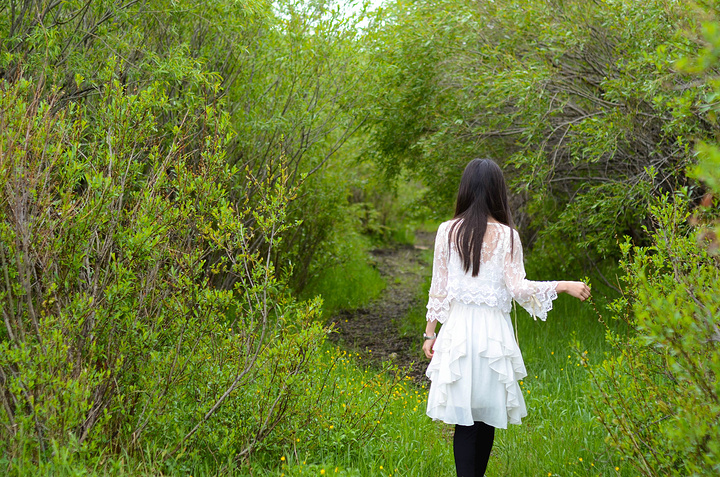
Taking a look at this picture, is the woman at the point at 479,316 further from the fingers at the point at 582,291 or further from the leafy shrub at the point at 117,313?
the leafy shrub at the point at 117,313

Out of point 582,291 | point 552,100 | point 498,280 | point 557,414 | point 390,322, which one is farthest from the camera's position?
point 390,322

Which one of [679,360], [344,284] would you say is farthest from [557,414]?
[344,284]

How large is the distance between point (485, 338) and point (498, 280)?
33 cm

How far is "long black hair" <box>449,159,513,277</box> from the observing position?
3.46 m

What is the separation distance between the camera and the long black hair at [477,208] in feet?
11.3

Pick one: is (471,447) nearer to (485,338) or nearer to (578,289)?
(485,338)

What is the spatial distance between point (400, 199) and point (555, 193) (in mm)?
10520

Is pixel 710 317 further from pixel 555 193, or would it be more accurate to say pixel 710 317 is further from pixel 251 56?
pixel 555 193

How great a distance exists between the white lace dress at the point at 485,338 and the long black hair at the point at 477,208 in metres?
0.06

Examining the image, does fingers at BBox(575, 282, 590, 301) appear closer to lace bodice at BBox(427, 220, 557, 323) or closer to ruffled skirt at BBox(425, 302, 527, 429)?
lace bodice at BBox(427, 220, 557, 323)

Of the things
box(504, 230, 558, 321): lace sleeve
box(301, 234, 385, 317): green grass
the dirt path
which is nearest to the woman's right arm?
box(504, 230, 558, 321): lace sleeve

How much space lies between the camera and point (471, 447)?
3418 millimetres

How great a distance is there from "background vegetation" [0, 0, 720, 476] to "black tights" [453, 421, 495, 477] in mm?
498

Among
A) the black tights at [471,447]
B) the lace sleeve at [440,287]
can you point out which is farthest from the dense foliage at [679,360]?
the lace sleeve at [440,287]
